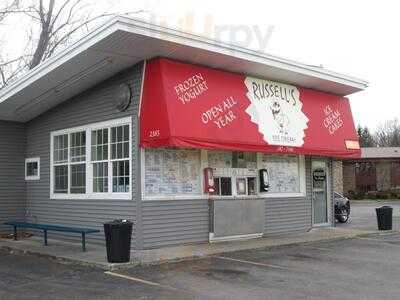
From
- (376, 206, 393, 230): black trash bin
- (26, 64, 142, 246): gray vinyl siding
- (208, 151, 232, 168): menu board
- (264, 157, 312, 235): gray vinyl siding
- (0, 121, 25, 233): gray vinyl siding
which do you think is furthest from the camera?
(376, 206, 393, 230): black trash bin

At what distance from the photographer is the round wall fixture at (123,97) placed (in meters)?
14.0

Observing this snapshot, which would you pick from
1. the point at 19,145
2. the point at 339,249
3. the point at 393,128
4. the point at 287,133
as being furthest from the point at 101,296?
the point at 393,128

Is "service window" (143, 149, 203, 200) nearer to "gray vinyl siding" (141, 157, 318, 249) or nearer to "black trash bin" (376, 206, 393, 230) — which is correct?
"gray vinyl siding" (141, 157, 318, 249)

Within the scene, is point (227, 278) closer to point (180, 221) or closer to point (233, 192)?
point (180, 221)

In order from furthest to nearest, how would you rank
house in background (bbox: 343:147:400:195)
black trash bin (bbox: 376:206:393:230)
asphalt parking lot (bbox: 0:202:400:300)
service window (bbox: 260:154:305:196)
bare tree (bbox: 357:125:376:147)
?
1. bare tree (bbox: 357:125:376:147)
2. house in background (bbox: 343:147:400:195)
3. black trash bin (bbox: 376:206:393:230)
4. service window (bbox: 260:154:305:196)
5. asphalt parking lot (bbox: 0:202:400:300)

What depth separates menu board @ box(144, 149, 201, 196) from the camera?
45.2ft

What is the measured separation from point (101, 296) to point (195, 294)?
56.5 inches

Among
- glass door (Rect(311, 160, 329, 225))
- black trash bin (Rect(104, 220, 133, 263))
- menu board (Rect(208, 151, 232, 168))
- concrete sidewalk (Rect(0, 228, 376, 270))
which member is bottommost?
concrete sidewalk (Rect(0, 228, 376, 270))

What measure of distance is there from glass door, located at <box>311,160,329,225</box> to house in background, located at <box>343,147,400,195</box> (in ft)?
113

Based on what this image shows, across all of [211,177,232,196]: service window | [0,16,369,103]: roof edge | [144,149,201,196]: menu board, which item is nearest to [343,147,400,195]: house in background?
[0,16,369,103]: roof edge

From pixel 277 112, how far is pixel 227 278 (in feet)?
23.1

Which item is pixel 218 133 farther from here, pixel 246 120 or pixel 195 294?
pixel 195 294

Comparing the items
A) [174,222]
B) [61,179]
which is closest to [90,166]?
[61,179]

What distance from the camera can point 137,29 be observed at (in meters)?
12.1
